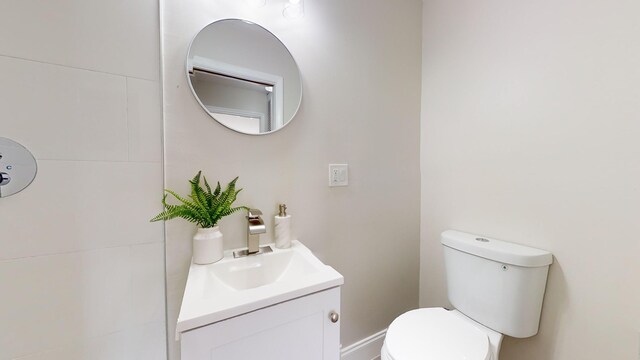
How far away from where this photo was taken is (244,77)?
0.96 m

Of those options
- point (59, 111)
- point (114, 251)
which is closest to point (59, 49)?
point (59, 111)

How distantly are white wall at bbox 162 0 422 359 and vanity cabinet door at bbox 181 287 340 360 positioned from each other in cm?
40

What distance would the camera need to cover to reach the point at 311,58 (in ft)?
3.57

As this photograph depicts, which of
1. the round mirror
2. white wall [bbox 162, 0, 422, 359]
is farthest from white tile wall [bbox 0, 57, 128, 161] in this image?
the round mirror

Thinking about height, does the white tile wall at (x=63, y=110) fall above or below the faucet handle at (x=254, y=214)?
above

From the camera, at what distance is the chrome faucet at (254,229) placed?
0.83m

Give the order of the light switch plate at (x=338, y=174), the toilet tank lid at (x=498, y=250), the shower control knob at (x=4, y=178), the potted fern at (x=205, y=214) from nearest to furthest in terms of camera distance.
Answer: the shower control knob at (x=4, y=178), the potted fern at (x=205, y=214), the toilet tank lid at (x=498, y=250), the light switch plate at (x=338, y=174)

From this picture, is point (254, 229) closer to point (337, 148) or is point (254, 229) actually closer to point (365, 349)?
point (337, 148)

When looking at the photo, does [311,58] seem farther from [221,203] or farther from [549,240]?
[549,240]

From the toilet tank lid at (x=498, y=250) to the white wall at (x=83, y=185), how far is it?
1321 millimetres

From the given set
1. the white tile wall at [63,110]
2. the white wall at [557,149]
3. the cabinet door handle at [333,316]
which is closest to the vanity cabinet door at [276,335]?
the cabinet door handle at [333,316]

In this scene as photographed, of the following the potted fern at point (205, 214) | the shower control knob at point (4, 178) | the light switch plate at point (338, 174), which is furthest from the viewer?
the light switch plate at point (338, 174)

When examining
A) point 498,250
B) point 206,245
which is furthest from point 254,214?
point 498,250

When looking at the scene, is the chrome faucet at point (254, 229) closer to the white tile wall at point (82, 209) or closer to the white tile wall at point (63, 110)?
the white tile wall at point (82, 209)
